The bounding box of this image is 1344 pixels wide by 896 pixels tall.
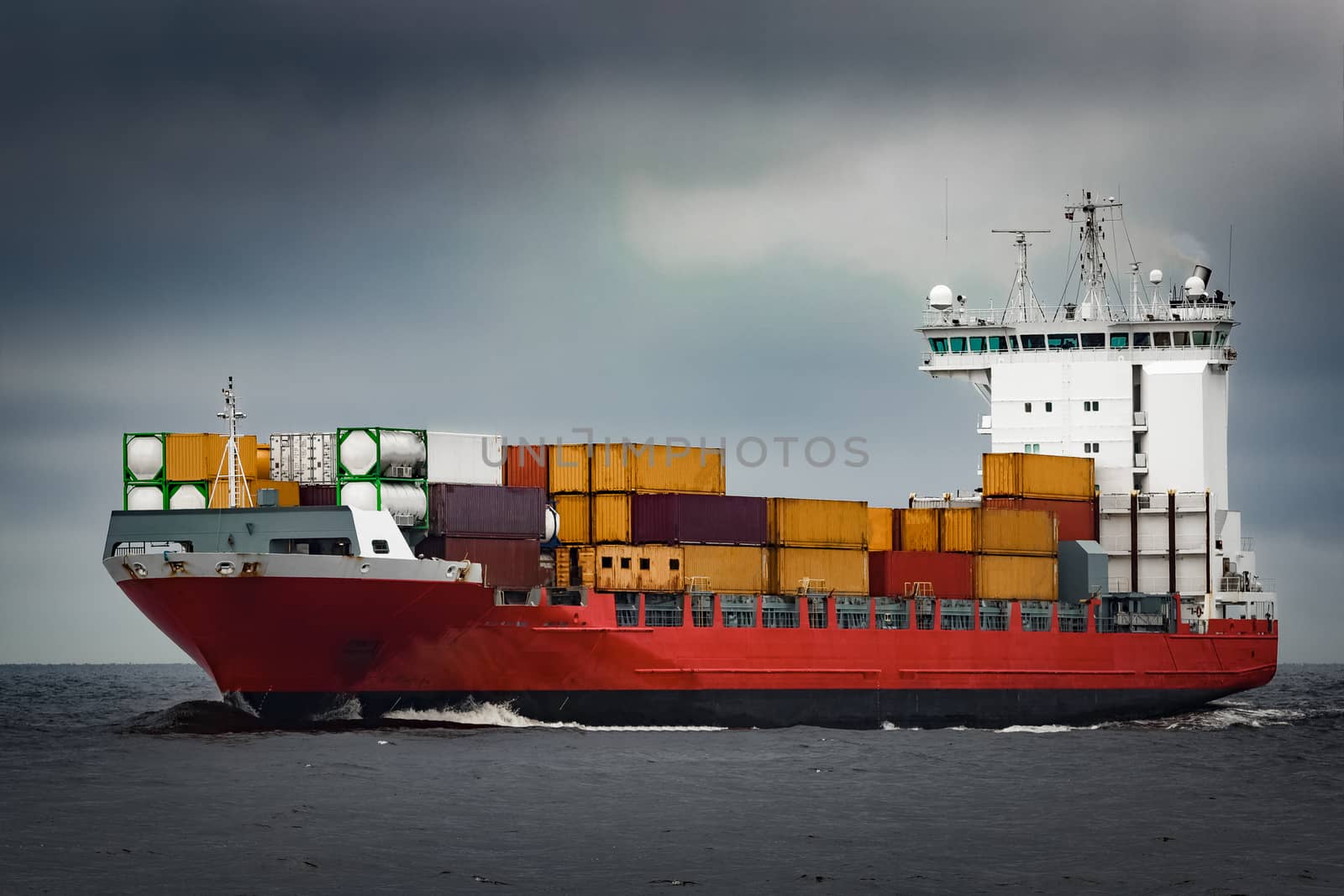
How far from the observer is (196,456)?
39.2m

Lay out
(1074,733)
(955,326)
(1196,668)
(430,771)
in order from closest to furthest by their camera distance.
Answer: (430,771), (1074,733), (1196,668), (955,326)

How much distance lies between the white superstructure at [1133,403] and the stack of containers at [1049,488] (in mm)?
2601

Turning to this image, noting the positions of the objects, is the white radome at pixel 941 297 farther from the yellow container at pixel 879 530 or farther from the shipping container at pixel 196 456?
the shipping container at pixel 196 456

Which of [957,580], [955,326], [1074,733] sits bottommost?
[1074,733]

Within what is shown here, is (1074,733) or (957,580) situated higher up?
(957,580)

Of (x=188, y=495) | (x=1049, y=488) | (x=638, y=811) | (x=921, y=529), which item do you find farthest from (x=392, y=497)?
(x=1049, y=488)

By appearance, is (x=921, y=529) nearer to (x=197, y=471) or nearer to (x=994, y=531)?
(x=994, y=531)

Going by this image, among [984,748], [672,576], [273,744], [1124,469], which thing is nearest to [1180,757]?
[984,748]

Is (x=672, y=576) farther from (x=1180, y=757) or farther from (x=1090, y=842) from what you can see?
(x=1090, y=842)

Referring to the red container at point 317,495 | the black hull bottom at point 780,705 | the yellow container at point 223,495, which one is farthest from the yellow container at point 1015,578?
the yellow container at point 223,495

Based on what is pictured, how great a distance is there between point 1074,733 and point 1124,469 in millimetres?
12380

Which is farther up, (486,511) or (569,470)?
(569,470)

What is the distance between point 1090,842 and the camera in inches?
1083

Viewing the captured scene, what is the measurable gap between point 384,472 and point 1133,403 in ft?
96.3
